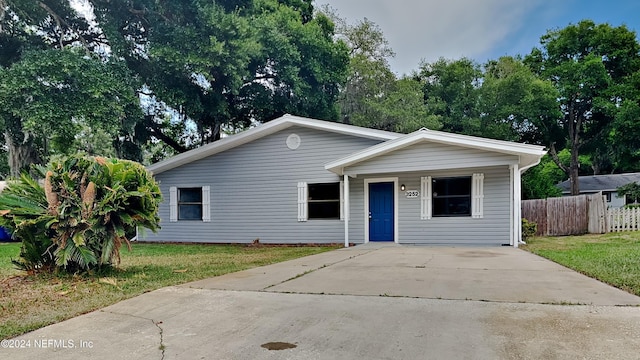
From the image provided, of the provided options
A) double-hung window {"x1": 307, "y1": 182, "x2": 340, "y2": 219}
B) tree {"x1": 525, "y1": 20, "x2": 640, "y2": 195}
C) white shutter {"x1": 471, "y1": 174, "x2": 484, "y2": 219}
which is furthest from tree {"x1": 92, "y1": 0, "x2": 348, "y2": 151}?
tree {"x1": 525, "y1": 20, "x2": 640, "y2": 195}

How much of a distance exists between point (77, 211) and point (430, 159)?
25.8 ft

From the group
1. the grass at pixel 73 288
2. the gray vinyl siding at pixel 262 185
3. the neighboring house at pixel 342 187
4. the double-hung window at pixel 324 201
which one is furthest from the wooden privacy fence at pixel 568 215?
the grass at pixel 73 288

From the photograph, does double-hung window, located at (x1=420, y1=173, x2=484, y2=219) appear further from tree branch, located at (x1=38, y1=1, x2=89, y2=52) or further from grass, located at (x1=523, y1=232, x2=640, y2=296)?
tree branch, located at (x1=38, y1=1, x2=89, y2=52)

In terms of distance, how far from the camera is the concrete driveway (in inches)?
110

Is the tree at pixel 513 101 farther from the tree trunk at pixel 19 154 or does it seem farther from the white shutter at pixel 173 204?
the tree trunk at pixel 19 154

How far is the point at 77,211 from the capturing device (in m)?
5.35

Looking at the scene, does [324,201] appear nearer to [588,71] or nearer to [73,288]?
[73,288]

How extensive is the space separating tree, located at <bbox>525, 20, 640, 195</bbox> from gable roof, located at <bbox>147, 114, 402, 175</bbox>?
18.7m

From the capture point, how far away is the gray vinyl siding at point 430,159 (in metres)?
9.47

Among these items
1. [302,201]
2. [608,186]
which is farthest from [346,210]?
[608,186]

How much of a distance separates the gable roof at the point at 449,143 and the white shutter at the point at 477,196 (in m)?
1.12

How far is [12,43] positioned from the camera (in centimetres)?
1321

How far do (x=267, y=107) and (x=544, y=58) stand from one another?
20143 mm

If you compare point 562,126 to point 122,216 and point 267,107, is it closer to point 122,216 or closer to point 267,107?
point 267,107
